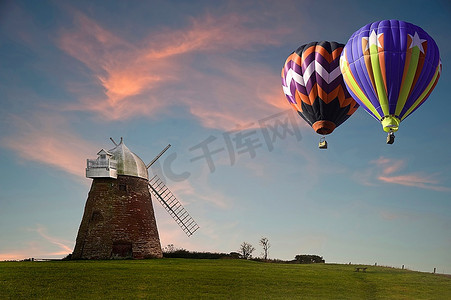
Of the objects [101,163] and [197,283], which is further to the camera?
[101,163]

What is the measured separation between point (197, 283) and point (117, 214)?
13206mm

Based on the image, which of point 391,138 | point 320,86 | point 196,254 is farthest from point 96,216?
point 391,138

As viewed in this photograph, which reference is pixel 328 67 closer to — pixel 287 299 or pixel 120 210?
pixel 287 299

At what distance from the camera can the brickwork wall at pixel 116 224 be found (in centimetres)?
3316

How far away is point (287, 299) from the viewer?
66.5 ft

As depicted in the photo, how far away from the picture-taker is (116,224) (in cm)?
3353

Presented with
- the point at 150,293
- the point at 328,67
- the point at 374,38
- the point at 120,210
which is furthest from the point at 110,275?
the point at 374,38

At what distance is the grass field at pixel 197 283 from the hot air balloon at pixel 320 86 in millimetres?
8686

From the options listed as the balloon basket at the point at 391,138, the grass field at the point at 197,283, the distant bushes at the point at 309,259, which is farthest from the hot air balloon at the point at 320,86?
the distant bushes at the point at 309,259

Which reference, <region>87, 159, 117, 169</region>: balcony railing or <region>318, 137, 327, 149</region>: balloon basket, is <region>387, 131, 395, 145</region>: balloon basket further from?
<region>87, 159, 117, 169</region>: balcony railing

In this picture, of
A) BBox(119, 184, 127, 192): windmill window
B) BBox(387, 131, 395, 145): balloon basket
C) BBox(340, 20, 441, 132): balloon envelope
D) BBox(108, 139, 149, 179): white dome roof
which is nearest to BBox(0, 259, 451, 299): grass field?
BBox(119, 184, 127, 192): windmill window

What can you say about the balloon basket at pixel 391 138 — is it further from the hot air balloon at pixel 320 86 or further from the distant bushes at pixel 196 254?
the distant bushes at pixel 196 254

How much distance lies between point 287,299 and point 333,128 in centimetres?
1117

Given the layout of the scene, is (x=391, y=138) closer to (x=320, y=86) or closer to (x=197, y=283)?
(x=320, y=86)
